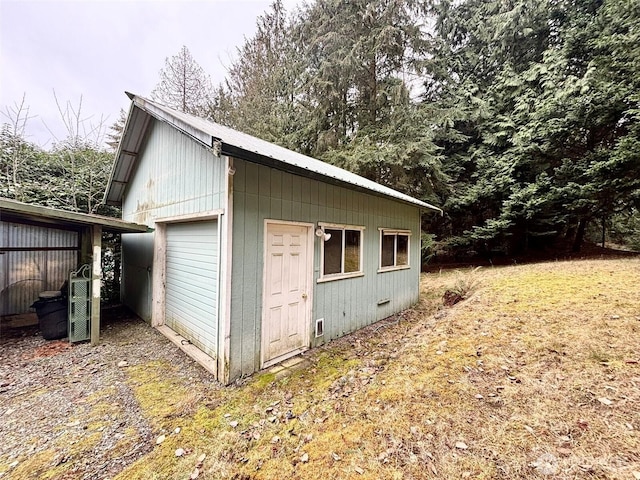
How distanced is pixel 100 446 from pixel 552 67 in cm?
1459

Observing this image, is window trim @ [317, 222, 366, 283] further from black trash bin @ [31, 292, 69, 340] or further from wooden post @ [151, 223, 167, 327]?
black trash bin @ [31, 292, 69, 340]

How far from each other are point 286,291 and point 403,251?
13.2 ft

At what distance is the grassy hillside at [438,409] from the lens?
6.57 ft

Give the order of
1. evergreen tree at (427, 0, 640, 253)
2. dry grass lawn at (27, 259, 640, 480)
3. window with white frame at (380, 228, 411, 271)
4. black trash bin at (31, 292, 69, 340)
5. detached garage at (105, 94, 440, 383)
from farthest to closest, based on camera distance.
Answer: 1. evergreen tree at (427, 0, 640, 253)
2. window with white frame at (380, 228, 411, 271)
3. black trash bin at (31, 292, 69, 340)
4. detached garage at (105, 94, 440, 383)
5. dry grass lawn at (27, 259, 640, 480)

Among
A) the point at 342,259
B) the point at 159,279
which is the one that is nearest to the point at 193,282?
the point at 159,279

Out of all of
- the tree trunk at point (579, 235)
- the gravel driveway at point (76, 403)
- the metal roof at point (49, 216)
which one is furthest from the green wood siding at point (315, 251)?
the tree trunk at point (579, 235)

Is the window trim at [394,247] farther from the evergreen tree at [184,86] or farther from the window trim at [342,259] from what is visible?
the evergreen tree at [184,86]

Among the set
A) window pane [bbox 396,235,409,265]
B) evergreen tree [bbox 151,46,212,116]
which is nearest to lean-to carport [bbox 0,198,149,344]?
window pane [bbox 396,235,409,265]

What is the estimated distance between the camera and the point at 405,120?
34.0 feet

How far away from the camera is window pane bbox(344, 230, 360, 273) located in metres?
5.25

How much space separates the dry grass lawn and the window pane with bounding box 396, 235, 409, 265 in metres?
2.59

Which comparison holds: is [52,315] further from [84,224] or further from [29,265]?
[29,265]

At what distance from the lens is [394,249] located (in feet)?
22.0

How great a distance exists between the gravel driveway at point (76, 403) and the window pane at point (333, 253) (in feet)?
8.07
